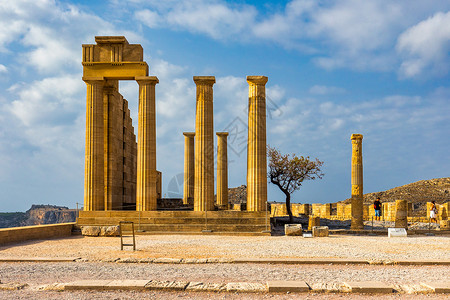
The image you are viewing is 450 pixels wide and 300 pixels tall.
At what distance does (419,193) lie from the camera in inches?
1927

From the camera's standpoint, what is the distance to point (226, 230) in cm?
2044

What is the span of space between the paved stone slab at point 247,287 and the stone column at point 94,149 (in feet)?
56.8

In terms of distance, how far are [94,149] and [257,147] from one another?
370 inches

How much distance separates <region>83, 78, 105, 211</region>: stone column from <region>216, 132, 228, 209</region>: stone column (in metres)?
11.5

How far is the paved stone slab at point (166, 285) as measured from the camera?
7.21m

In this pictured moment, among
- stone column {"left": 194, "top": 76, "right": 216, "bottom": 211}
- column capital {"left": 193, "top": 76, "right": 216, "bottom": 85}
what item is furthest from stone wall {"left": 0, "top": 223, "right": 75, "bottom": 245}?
column capital {"left": 193, "top": 76, "right": 216, "bottom": 85}

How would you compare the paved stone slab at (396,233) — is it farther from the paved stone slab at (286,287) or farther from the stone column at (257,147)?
the paved stone slab at (286,287)

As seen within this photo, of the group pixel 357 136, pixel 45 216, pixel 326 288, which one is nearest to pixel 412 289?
pixel 326 288

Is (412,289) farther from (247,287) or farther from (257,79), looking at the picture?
(257,79)

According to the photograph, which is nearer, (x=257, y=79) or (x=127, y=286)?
(x=127, y=286)

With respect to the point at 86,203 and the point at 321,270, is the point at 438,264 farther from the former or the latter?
the point at 86,203

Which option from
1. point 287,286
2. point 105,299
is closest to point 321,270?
point 287,286

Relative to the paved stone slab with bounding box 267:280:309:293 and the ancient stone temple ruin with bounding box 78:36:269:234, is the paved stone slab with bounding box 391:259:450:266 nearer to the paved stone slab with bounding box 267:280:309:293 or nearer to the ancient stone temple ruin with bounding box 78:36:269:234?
the paved stone slab with bounding box 267:280:309:293

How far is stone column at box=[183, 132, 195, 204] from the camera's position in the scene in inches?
1335
